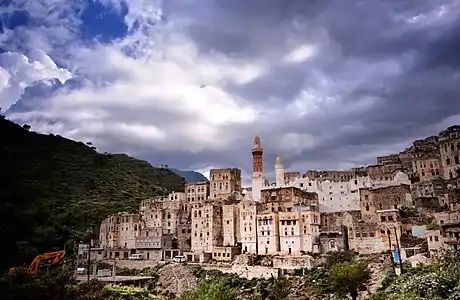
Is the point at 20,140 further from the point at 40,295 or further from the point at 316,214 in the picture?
the point at 316,214

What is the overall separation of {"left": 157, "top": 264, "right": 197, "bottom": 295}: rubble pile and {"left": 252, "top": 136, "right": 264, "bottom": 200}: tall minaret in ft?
25.8

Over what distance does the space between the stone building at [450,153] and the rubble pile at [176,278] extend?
17.2 metres

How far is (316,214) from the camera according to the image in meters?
29.0

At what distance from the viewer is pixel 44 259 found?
20.6 m

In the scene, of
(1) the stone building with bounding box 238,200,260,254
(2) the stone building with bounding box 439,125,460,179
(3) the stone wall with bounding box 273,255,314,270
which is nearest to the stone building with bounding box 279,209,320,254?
(3) the stone wall with bounding box 273,255,314,270

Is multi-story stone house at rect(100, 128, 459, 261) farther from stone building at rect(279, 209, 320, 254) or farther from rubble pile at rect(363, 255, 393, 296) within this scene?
rubble pile at rect(363, 255, 393, 296)

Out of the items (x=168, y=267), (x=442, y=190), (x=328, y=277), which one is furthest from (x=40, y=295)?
(x=442, y=190)

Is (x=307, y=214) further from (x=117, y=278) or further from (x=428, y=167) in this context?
(x=117, y=278)

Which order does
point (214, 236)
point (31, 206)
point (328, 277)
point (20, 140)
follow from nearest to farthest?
point (31, 206) < point (20, 140) < point (328, 277) < point (214, 236)

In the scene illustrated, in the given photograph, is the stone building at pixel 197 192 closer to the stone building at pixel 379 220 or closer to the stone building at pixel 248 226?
the stone building at pixel 248 226

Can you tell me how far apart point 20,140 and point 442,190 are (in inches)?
926

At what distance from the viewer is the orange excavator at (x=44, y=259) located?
659 inches


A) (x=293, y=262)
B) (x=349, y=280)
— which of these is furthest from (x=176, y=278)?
(x=349, y=280)

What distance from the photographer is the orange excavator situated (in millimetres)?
16750
